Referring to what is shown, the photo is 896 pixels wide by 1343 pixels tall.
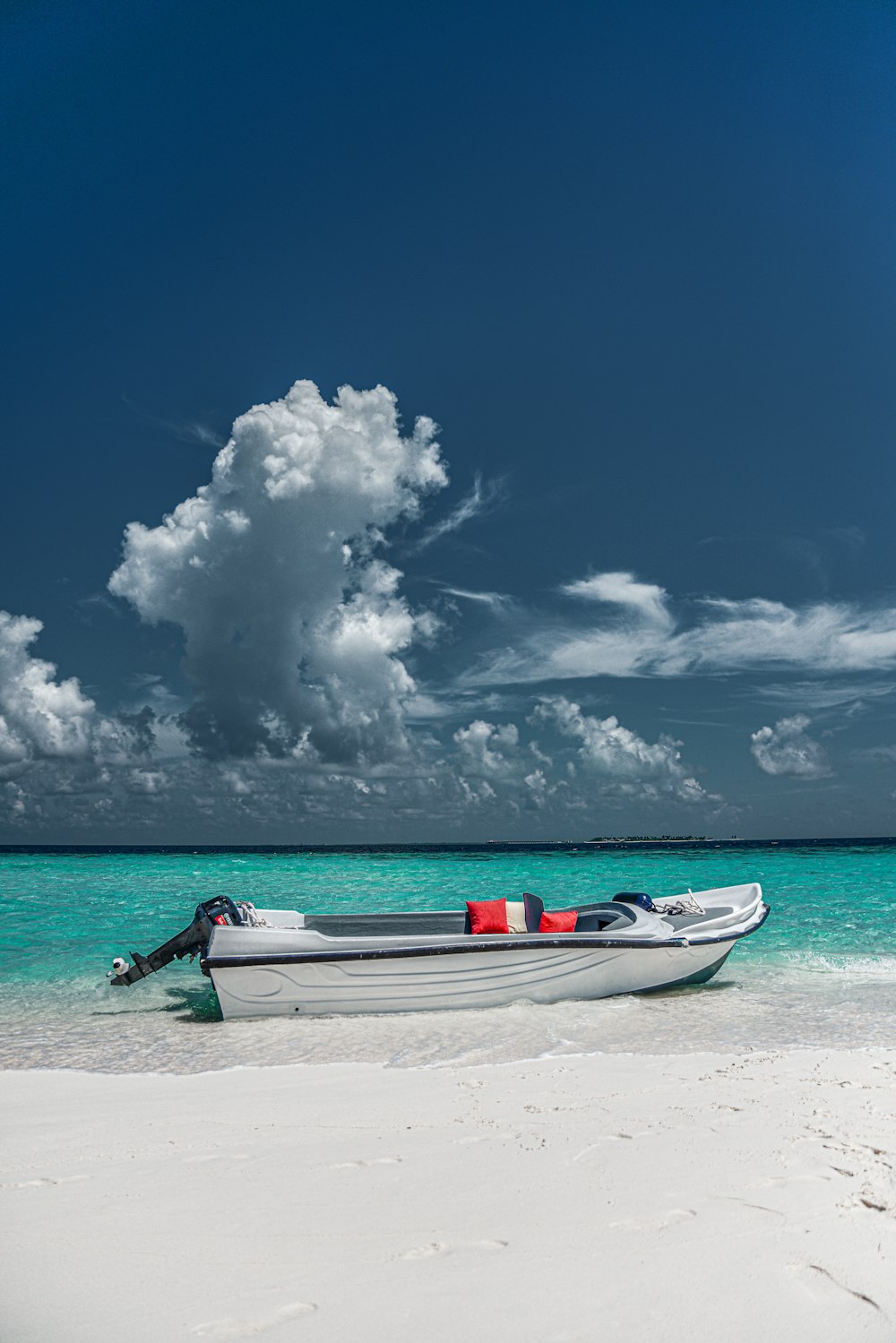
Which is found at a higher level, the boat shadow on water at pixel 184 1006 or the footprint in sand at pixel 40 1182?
the footprint in sand at pixel 40 1182

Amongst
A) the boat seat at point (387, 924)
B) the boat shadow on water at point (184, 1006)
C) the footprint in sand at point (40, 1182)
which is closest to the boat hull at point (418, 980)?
the boat shadow on water at point (184, 1006)

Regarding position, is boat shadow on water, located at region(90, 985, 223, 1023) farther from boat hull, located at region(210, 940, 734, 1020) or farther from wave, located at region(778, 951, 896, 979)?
wave, located at region(778, 951, 896, 979)

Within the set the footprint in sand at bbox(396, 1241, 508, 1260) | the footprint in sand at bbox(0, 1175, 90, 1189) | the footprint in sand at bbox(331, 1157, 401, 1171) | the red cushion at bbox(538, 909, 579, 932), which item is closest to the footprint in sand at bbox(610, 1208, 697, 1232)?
the footprint in sand at bbox(396, 1241, 508, 1260)

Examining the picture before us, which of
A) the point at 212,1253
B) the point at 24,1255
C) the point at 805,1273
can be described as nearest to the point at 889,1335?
the point at 805,1273

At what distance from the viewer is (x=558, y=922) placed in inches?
443

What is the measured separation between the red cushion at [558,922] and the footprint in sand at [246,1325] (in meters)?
8.24

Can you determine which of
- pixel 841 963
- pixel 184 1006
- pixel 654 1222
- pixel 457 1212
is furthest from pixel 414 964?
pixel 841 963

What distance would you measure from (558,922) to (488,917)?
119 centimetres

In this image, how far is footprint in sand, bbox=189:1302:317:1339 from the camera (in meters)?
2.94

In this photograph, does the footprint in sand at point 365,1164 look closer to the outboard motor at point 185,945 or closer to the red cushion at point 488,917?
the outboard motor at point 185,945

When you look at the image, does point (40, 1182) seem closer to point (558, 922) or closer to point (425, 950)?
point (425, 950)

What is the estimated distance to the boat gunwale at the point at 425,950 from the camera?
9121 mm

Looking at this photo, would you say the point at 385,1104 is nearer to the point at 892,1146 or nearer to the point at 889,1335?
the point at 892,1146

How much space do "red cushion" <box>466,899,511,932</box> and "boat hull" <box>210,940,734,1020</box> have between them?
3.40 ft
